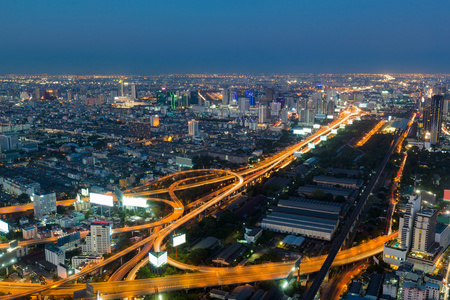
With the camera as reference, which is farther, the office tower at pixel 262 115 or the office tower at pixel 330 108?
the office tower at pixel 330 108

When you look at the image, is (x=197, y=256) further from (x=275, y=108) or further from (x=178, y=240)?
(x=275, y=108)

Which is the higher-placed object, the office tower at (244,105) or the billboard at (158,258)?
the office tower at (244,105)

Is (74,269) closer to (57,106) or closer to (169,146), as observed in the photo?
(169,146)

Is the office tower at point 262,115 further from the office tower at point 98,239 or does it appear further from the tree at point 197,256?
the office tower at point 98,239

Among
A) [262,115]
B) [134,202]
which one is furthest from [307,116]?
[134,202]

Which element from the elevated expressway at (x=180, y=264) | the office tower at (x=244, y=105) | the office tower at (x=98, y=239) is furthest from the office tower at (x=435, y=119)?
the office tower at (x=98, y=239)

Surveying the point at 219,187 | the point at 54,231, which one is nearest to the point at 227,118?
the point at 219,187
